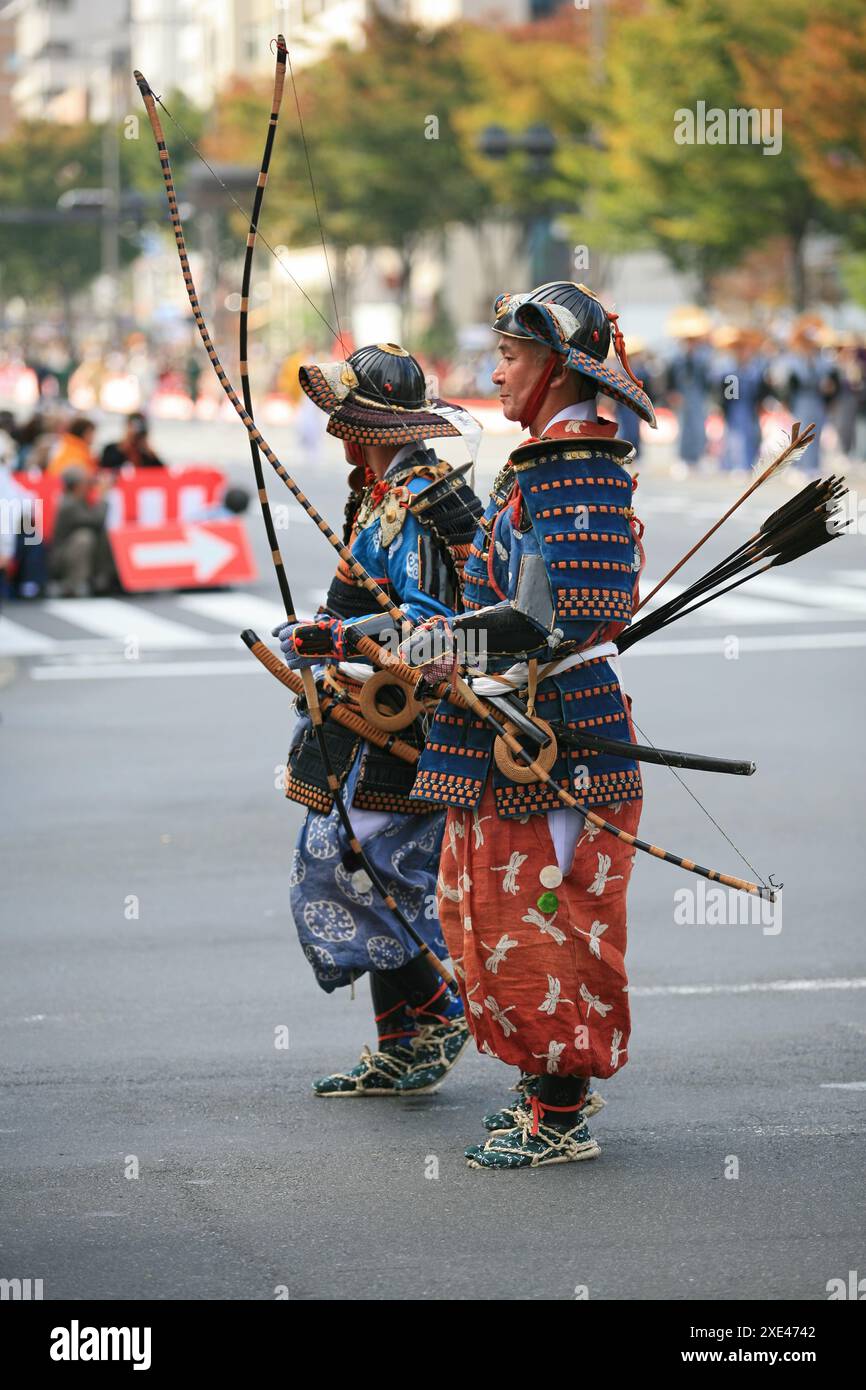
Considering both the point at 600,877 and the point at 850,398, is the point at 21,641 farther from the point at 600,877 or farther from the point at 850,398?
the point at 850,398

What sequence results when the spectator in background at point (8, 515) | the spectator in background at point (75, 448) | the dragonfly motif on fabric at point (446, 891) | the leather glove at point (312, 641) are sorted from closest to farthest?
the dragonfly motif on fabric at point (446, 891), the leather glove at point (312, 641), the spectator in background at point (8, 515), the spectator in background at point (75, 448)

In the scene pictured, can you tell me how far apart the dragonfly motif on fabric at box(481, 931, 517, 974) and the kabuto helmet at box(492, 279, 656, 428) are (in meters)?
1.23

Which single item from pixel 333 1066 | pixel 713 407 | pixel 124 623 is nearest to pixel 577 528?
pixel 333 1066

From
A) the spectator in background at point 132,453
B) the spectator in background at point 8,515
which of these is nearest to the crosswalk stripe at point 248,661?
the spectator in background at point 8,515

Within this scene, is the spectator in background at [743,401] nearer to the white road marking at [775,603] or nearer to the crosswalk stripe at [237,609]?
the white road marking at [775,603]

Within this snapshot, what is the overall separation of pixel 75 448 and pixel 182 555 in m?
1.44

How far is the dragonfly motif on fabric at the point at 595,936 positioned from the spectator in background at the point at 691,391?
26634 millimetres

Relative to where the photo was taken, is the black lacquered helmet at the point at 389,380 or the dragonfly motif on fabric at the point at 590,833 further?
the black lacquered helmet at the point at 389,380

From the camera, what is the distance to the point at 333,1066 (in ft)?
20.7

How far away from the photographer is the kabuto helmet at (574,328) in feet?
16.7

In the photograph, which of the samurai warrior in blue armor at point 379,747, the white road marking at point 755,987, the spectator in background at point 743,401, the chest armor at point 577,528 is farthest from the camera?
the spectator in background at point 743,401

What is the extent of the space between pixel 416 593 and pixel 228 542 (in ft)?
45.8
